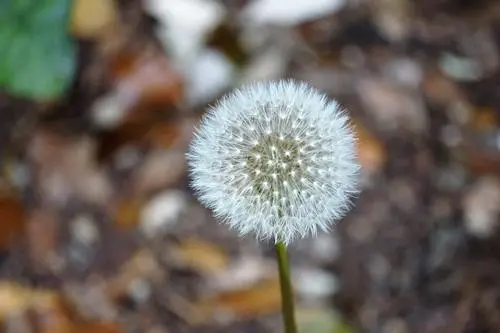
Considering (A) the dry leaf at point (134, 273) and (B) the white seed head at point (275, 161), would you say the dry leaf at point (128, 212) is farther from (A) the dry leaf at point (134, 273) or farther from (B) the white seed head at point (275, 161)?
(B) the white seed head at point (275, 161)

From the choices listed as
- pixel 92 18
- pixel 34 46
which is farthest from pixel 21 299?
pixel 92 18

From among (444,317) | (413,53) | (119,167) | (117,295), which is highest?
(413,53)

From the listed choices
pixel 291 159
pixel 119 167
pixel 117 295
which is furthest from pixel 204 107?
pixel 291 159

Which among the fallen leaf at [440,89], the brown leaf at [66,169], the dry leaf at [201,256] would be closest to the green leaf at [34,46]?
the brown leaf at [66,169]

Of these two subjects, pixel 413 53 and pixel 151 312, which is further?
pixel 413 53

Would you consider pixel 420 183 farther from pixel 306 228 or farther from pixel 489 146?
pixel 306 228
